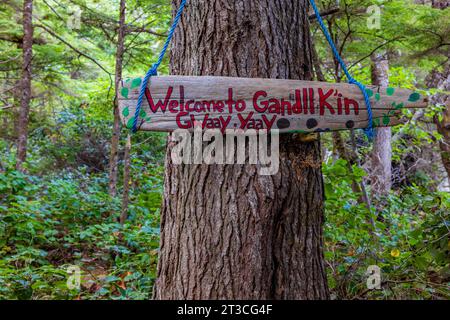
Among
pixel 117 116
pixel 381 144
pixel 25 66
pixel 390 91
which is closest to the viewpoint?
pixel 390 91

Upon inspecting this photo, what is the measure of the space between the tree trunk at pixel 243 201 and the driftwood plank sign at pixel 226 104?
0.12 m

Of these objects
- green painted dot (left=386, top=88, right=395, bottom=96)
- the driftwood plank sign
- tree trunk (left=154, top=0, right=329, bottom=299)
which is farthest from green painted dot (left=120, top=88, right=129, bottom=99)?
green painted dot (left=386, top=88, right=395, bottom=96)

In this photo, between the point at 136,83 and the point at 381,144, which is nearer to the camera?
the point at 136,83

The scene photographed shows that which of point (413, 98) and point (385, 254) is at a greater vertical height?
point (413, 98)

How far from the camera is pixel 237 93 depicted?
1.79m

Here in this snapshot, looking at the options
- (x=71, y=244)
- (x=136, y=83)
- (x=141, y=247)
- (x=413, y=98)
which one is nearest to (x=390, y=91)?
(x=413, y=98)

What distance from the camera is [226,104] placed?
179cm

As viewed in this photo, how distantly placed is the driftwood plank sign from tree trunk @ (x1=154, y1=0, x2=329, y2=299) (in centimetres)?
12

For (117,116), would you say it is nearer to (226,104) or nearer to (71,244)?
(71,244)

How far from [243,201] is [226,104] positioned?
433 millimetres

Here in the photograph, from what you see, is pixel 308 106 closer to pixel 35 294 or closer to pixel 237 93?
pixel 237 93

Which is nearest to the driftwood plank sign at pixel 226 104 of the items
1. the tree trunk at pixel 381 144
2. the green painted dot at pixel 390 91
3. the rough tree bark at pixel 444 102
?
the green painted dot at pixel 390 91
